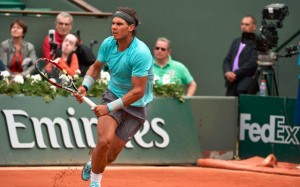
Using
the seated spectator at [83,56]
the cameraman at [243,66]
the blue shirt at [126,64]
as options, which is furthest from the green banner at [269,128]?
the blue shirt at [126,64]

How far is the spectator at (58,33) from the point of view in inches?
613

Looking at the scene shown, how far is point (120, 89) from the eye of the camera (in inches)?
446

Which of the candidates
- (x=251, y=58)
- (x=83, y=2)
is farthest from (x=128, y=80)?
(x=83, y=2)

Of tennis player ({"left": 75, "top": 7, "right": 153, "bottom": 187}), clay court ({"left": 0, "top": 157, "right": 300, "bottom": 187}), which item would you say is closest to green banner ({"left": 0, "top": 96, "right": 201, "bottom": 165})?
clay court ({"left": 0, "top": 157, "right": 300, "bottom": 187})

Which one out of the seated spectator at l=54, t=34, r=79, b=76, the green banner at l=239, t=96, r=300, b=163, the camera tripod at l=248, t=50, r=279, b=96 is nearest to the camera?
the seated spectator at l=54, t=34, r=79, b=76

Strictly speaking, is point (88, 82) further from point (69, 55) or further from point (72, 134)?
point (69, 55)

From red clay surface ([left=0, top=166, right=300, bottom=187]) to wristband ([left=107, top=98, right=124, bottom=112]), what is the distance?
6.36 ft

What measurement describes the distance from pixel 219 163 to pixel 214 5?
15.2 feet

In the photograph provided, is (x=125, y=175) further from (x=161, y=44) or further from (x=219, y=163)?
(x=161, y=44)

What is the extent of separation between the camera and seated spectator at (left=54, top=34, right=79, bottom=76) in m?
15.2

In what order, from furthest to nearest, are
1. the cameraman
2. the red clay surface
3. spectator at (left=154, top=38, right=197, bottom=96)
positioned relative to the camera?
the cameraman < spectator at (left=154, top=38, right=197, bottom=96) < the red clay surface

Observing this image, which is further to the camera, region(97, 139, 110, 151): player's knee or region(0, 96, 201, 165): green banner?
region(0, 96, 201, 165): green banner

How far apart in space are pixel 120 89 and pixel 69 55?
13.6 ft

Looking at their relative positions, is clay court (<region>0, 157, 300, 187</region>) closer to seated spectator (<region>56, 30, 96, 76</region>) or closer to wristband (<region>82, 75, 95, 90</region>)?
wristband (<region>82, 75, 95, 90</region>)
